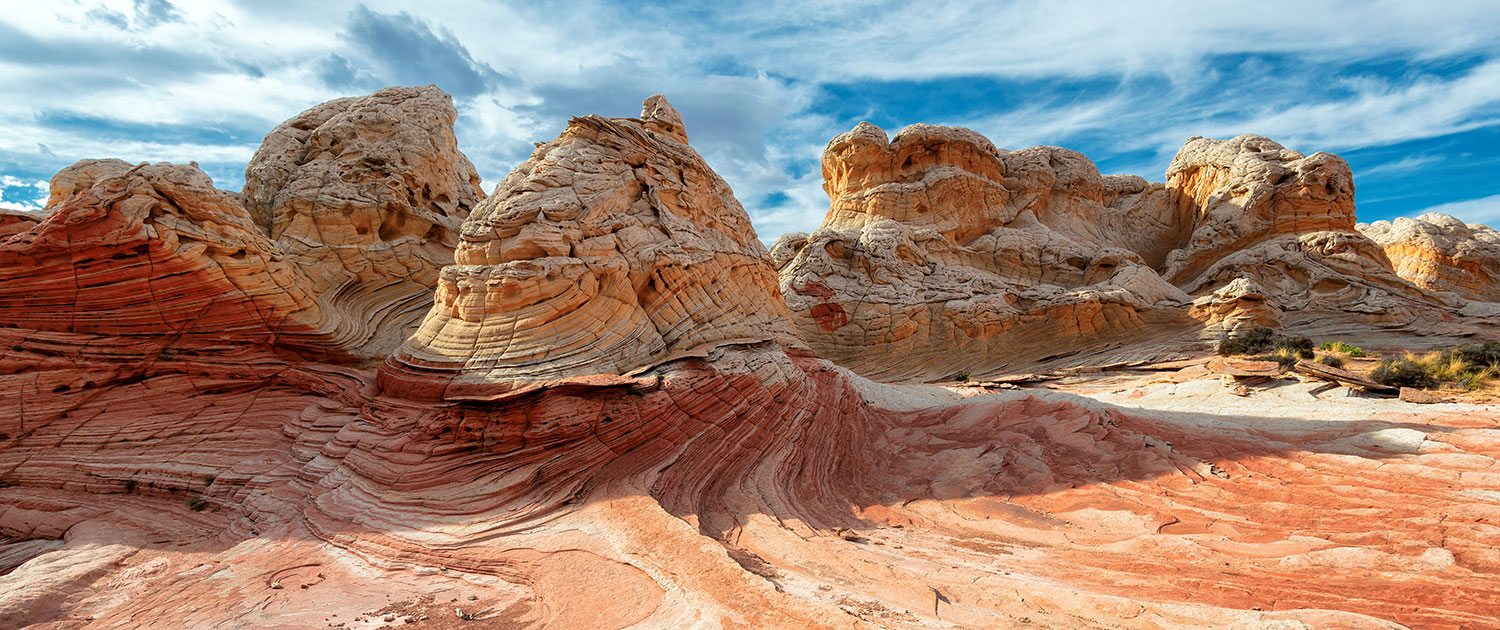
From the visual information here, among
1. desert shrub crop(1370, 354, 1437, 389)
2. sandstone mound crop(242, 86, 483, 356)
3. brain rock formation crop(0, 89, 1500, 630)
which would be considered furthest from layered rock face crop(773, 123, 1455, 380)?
sandstone mound crop(242, 86, 483, 356)

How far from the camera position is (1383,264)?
65.9ft

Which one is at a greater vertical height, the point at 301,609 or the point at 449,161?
the point at 449,161

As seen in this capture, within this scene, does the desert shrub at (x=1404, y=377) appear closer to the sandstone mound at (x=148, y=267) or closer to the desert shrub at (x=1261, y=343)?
the desert shrub at (x=1261, y=343)

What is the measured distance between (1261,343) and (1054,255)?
684 cm

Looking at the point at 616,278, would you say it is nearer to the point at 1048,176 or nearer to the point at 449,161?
the point at 449,161

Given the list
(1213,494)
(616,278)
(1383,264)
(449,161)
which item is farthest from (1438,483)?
(1383,264)

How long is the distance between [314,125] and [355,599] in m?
12.7

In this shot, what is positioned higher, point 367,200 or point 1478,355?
point 367,200

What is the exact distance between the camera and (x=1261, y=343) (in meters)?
15.6

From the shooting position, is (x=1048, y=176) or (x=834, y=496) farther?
(x=1048, y=176)

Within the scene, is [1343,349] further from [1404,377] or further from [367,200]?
[367,200]

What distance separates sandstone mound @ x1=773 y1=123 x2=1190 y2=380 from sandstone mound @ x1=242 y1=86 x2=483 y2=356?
10.3m

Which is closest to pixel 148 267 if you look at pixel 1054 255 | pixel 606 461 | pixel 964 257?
pixel 606 461

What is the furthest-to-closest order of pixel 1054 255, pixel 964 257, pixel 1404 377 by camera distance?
Result: 1. pixel 964 257
2. pixel 1054 255
3. pixel 1404 377
